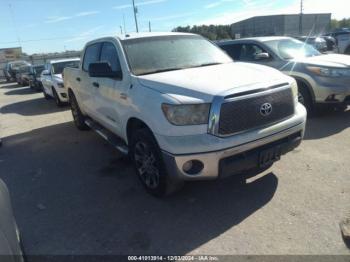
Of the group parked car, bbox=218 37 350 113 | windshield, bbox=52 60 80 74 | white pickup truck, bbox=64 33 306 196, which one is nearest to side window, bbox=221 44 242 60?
parked car, bbox=218 37 350 113

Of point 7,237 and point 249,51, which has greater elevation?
point 249,51

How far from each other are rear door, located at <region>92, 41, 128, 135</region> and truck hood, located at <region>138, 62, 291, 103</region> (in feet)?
1.68

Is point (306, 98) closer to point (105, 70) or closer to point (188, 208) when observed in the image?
point (188, 208)

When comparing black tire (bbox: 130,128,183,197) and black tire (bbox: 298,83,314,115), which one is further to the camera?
black tire (bbox: 298,83,314,115)

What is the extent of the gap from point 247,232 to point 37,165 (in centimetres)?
403

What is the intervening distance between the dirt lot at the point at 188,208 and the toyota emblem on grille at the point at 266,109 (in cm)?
101

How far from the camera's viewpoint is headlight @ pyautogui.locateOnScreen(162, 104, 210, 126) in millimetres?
3236

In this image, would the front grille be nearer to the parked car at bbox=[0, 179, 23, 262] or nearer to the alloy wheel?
the alloy wheel

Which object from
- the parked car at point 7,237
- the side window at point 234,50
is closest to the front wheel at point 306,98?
the side window at point 234,50

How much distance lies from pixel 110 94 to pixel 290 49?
4.76 m

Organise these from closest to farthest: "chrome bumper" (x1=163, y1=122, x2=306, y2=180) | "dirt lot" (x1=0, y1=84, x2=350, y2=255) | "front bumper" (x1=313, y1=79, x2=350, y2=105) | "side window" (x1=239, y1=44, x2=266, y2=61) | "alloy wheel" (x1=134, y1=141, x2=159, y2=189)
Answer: "dirt lot" (x1=0, y1=84, x2=350, y2=255) < "chrome bumper" (x1=163, y1=122, x2=306, y2=180) < "alloy wheel" (x1=134, y1=141, x2=159, y2=189) < "front bumper" (x1=313, y1=79, x2=350, y2=105) < "side window" (x1=239, y1=44, x2=266, y2=61)

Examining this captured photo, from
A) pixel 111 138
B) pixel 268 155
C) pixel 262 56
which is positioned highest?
pixel 262 56

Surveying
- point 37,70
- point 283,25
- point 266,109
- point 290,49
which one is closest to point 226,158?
point 266,109

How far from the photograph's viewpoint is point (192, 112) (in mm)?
3258
